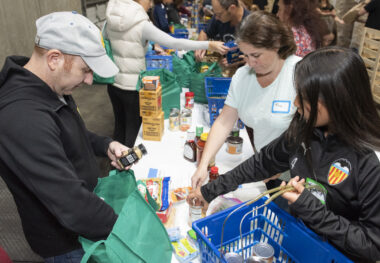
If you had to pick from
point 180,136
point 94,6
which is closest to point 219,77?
point 180,136

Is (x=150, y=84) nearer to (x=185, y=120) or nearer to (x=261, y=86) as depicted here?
(x=185, y=120)

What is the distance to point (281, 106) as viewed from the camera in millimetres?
1847

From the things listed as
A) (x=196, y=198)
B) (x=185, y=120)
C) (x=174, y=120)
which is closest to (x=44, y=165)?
(x=196, y=198)

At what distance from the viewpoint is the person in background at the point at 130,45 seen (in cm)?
266

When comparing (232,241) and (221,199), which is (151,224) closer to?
(232,241)

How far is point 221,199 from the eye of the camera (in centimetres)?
161

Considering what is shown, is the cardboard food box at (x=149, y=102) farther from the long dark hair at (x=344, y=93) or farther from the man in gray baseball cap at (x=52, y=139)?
the long dark hair at (x=344, y=93)

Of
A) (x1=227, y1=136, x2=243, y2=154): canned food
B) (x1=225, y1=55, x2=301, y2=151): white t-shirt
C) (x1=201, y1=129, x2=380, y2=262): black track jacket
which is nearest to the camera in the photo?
(x1=201, y1=129, x2=380, y2=262): black track jacket

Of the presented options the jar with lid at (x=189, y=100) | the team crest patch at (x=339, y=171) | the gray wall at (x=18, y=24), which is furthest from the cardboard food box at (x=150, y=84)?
the gray wall at (x=18, y=24)

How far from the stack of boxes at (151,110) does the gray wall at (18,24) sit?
333 cm

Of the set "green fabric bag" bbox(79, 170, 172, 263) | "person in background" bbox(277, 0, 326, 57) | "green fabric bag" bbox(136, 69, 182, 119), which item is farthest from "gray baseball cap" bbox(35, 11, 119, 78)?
"person in background" bbox(277, 0, 326, 57)

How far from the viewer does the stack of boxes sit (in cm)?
225

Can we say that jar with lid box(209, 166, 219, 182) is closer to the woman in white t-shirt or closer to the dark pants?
the woman in white t-shirt

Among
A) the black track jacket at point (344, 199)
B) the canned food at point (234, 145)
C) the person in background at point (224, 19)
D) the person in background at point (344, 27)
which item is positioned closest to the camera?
the black track jacket at point (344, 199)
